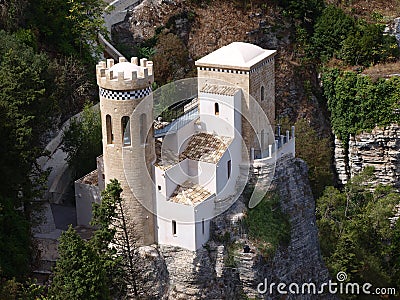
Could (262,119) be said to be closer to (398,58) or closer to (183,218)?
(183,218)

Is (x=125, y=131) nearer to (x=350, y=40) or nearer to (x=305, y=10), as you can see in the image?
(x=350, y=40)

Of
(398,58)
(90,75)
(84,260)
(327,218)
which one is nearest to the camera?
(84,260)

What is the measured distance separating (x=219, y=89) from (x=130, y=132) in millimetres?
3726

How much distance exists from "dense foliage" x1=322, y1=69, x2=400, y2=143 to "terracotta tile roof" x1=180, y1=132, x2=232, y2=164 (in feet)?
53.2

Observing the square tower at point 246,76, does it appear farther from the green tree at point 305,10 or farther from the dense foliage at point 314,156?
the green tree at point 305,10

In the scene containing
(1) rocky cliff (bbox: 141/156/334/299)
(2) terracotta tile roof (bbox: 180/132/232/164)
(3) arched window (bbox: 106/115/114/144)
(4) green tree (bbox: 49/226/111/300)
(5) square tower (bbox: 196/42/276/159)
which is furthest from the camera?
(5) square tower (bbox: 196/42/276/159)

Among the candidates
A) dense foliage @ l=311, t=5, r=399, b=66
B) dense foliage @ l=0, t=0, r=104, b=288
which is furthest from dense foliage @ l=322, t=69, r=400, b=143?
dense foliage @ l=0, t=0, r=104, b=288

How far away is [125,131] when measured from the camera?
2498 cm

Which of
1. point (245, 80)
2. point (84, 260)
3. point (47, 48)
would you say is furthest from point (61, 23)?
point (84, 260)

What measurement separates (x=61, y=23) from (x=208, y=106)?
A: 45.5 ft

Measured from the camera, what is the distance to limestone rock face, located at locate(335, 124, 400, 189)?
40.1m

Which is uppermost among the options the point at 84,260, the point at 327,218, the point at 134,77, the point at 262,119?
the point at 134,77

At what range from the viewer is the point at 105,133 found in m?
25.2

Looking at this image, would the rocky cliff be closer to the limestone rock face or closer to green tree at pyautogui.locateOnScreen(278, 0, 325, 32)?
the limestone rock face
